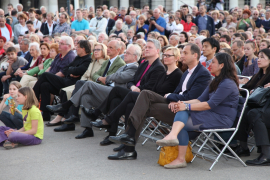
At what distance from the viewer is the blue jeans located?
4625mm

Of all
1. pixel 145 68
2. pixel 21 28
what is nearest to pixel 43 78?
pixel 145 68

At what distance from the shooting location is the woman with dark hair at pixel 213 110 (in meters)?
4.63

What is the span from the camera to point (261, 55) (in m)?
5.33

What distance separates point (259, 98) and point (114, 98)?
2247mm

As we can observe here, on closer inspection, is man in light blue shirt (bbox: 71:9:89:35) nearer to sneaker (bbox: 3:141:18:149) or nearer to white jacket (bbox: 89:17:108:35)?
white jacket (bbox: 89:17:108:35)

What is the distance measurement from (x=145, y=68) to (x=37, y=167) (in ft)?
8.52

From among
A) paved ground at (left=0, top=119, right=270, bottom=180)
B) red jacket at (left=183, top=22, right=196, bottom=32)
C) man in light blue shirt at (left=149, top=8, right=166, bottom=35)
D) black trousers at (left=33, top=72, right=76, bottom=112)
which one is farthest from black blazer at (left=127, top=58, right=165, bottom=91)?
red jacket at (left=183, top=22, right=196, bottom=32)

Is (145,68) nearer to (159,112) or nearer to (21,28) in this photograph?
(159,112)

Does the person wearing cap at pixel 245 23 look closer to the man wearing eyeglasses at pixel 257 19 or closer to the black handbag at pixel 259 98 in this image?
the man wearing eyeglasses at pixel 257 19

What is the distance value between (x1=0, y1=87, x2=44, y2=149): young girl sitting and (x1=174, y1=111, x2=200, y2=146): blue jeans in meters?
2.43

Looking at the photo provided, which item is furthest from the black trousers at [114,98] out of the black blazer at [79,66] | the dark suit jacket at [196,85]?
the black blazer at [79,66]

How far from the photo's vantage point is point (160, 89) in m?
5.72

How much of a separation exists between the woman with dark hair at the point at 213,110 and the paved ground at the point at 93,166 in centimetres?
28

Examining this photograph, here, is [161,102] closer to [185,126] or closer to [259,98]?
[185,126]
